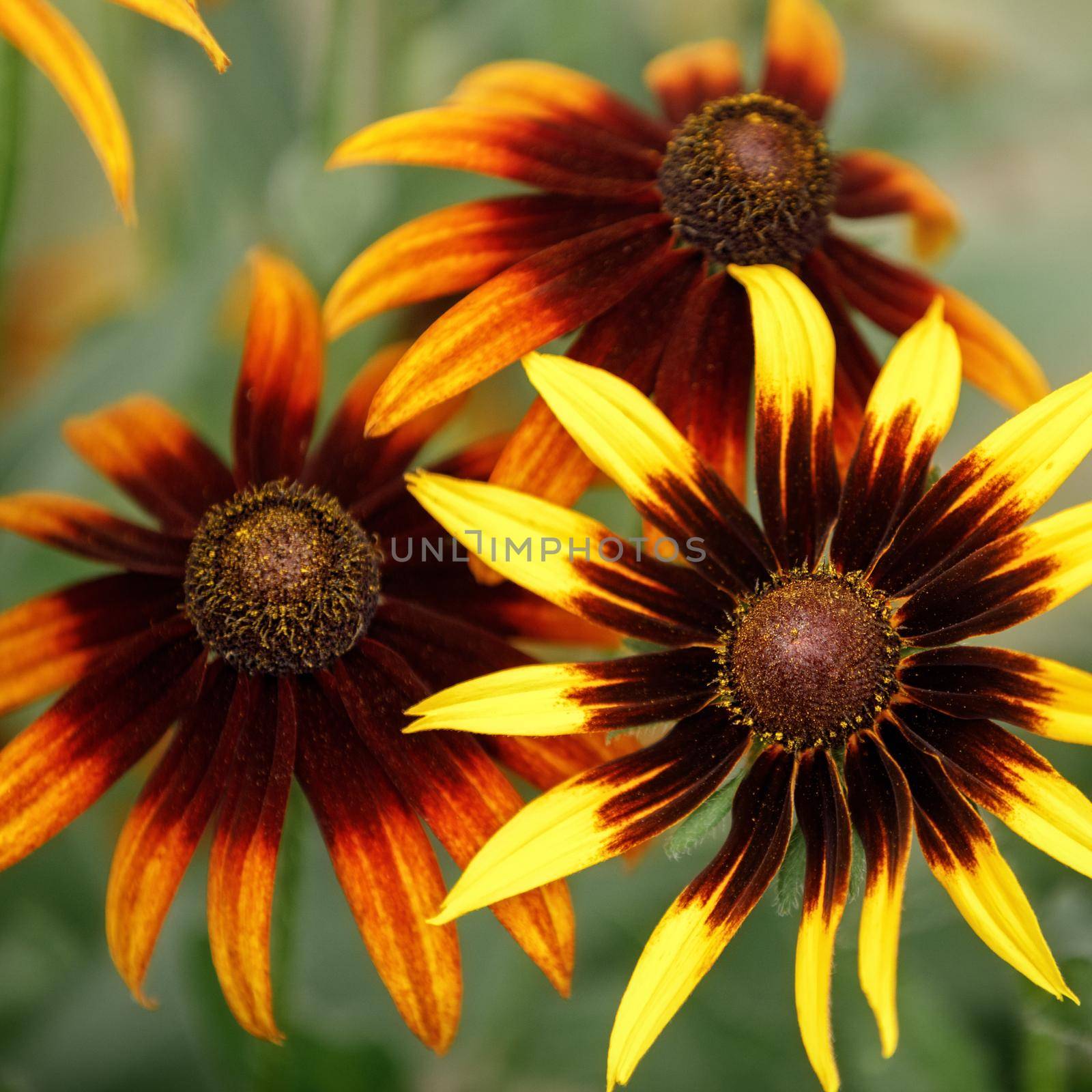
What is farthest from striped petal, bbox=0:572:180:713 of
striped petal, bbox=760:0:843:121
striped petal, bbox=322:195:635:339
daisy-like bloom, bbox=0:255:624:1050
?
striped petal, bbox=760:0:843:121

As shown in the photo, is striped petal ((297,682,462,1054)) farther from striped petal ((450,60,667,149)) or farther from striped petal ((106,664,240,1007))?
striped petal ((450,60,667,149))

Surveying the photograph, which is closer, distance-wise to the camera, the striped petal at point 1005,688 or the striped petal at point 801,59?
the striped petal at point 1005,688

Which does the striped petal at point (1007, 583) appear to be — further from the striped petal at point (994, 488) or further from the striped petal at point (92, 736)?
the striped petal at point (92, 736)

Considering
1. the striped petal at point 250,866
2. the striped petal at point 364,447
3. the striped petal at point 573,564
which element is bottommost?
the striped petal at point 250,866

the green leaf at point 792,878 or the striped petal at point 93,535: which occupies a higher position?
the striped petal at point 93,535

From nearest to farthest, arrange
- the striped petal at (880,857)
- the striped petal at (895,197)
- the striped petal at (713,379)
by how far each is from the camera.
Result: the striped petal at (880,857), the striped petal at (713,379), the striped petal at (895,197)

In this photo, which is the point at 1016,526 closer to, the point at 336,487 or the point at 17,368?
the point at 336,487

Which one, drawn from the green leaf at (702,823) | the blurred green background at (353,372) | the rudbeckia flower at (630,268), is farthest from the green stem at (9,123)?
the green leaf at (702,823)

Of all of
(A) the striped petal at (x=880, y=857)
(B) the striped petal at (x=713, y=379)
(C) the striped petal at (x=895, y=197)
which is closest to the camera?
(A) the striped petal at (x=880, y=857)

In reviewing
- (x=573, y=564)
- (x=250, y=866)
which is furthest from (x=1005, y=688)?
(x=250, y=866)
